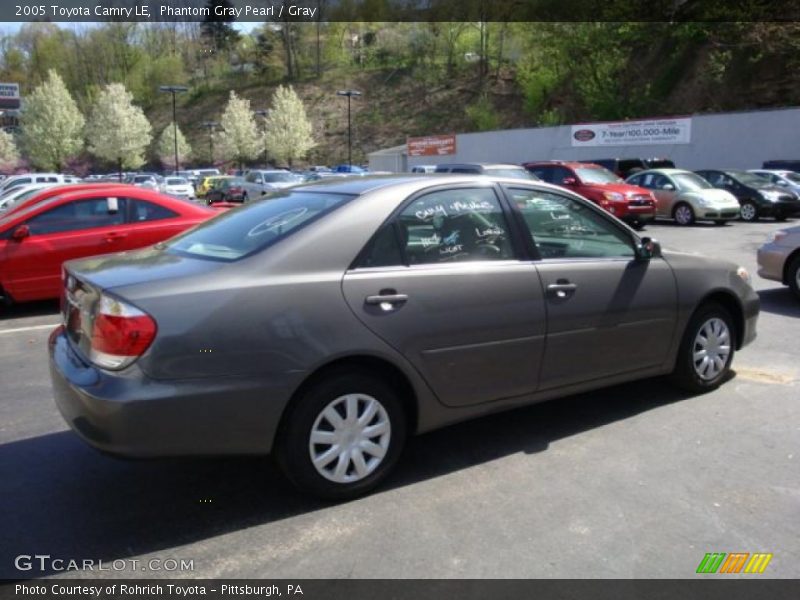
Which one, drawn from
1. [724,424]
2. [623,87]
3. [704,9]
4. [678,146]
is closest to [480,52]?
[623,87]

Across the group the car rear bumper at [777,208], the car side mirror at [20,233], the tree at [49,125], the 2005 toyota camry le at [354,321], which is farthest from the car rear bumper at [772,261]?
the tree at [49,125]

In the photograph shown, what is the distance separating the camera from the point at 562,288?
4.16m

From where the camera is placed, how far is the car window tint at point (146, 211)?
8883 millimetres

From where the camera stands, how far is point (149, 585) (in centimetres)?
288

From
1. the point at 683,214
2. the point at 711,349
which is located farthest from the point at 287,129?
the point at 711,349

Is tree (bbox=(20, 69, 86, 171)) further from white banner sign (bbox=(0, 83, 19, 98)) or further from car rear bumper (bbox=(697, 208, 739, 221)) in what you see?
car rear bumper (bbox=(697, 208, 739, 221))

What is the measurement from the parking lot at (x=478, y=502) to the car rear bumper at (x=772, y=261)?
14.1ft

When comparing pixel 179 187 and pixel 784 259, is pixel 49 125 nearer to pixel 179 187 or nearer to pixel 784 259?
pixel 179 187

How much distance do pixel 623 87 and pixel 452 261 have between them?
163ft

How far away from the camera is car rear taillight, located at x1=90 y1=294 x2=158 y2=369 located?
310 cm

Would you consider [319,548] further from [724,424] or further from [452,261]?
[724,424]

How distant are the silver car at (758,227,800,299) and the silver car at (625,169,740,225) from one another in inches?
407

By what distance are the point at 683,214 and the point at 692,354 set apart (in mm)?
15273

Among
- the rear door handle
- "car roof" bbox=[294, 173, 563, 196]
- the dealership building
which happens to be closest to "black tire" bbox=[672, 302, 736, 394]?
"car roof" bbox=[294, 173, 563, 196]
